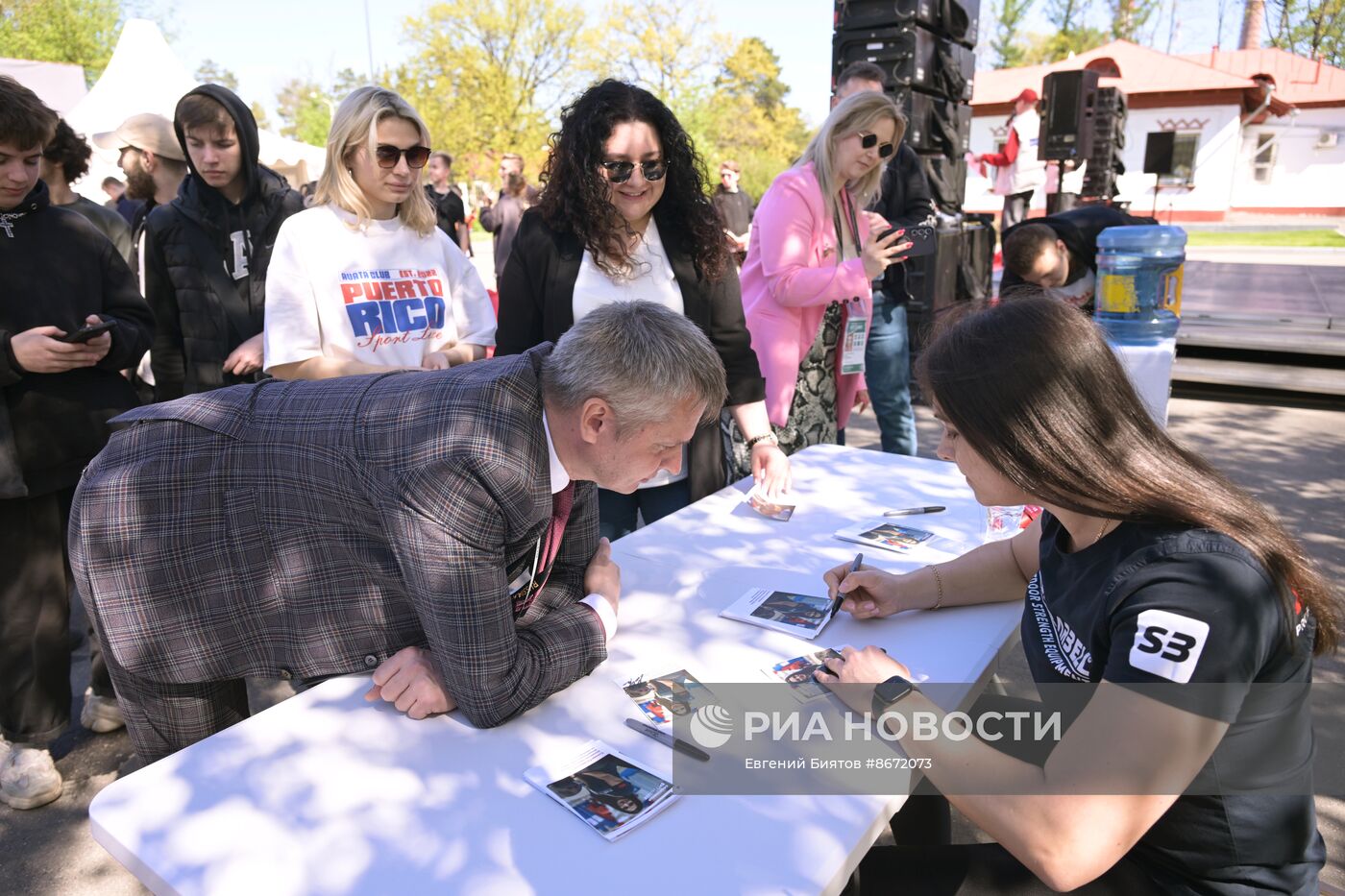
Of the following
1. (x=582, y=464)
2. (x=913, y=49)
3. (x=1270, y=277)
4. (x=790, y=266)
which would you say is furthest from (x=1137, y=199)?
(x=582, y=464)

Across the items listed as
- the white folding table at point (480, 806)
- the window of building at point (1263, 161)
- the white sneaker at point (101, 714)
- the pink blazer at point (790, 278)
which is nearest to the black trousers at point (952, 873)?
the white folding table at point (480, 806)

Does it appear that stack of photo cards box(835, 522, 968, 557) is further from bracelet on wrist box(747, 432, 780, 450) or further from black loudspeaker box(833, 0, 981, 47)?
black loudspeaker box(833, 0, 981, 47)

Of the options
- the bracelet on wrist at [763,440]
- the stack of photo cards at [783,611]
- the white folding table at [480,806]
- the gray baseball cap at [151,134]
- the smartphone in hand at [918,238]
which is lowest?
the white folding table at [480,806]

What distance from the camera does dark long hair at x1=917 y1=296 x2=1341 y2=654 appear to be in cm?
120

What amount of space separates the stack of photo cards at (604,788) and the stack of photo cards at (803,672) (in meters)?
0.32

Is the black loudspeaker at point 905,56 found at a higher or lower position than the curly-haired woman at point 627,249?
higher

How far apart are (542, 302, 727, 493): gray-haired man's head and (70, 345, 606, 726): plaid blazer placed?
0.23ft

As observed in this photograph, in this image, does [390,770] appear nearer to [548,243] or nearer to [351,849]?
[351,849]

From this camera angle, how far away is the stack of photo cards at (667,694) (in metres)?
1.41

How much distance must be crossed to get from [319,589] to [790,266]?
6.74 feet

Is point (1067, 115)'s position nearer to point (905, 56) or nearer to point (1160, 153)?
point (1160, 153)

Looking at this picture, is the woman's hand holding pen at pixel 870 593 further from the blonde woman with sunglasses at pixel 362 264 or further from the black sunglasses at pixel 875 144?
the black sunglasses at pixel 875 144

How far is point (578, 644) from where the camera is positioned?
1.49 meters

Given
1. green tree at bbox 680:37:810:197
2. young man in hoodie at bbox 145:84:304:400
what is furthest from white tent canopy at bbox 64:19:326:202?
green tree at bbox 680:37:810:197
